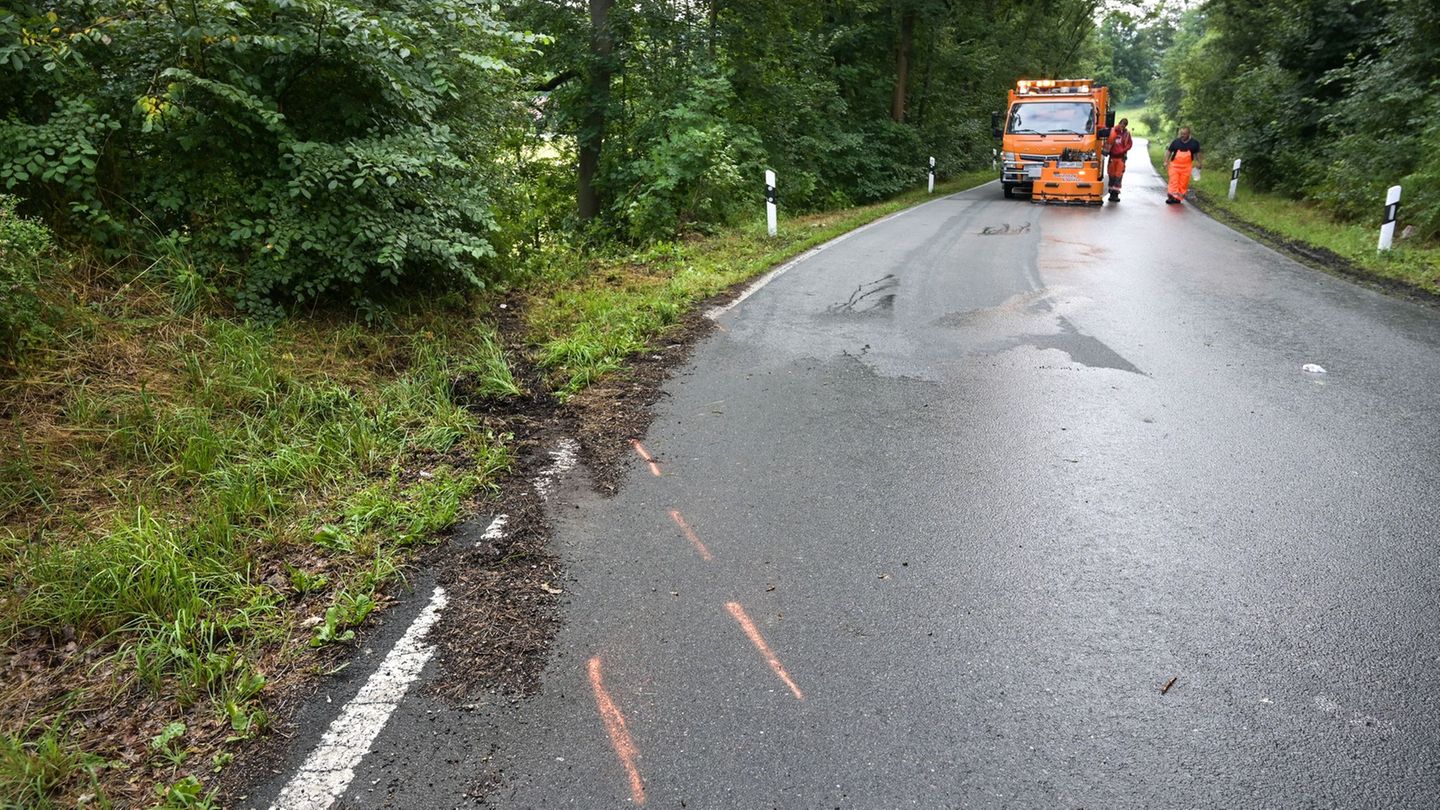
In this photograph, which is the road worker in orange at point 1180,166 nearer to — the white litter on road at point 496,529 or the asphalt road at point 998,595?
the asphalt road at point 998,595

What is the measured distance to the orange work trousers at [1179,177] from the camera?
63.6 ft

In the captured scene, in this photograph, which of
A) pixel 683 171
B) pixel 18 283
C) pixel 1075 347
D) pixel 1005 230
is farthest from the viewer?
pixel 1005 230

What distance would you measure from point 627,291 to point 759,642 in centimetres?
633

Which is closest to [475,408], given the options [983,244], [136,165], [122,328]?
[122,328]

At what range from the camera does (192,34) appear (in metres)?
4.86

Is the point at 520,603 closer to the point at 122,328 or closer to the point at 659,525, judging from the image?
the point at 659,525

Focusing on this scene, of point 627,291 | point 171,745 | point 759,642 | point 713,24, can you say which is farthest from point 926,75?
point 171,745

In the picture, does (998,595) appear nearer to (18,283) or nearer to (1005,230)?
(18,283)

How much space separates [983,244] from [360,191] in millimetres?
9844

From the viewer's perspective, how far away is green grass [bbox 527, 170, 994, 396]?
21.3 ft

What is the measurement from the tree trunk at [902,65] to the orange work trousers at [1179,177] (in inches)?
362

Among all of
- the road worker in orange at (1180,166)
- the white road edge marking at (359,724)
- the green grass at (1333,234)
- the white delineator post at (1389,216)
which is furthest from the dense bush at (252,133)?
the road worker in orange at (1180,166)

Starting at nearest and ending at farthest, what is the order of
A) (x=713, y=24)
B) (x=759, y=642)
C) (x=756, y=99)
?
(x=759, y=642) < (x=713, y=24) < (x=756, y=99)

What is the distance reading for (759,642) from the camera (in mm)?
3062
